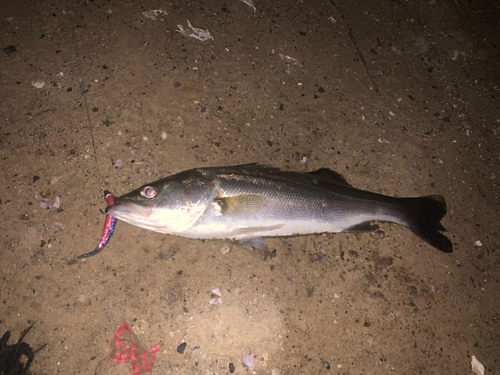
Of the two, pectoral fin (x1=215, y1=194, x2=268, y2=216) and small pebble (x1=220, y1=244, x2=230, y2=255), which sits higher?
pectoral fin (x1=215, y1=194, x2=268, y2=216)

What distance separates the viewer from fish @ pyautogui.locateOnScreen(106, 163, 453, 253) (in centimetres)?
264

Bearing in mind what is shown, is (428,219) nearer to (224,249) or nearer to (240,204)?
(240,204)

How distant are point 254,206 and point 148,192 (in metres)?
1.06

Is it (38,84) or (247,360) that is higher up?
(38,84)

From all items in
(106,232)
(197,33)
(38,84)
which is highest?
(197,33)

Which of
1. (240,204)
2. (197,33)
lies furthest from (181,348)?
(197,33)

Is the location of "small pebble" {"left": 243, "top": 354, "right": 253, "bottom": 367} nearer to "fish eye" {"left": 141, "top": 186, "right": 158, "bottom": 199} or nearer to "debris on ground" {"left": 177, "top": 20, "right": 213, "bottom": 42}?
"fish eye" {"left": 141, "top": 186, "right": 158, "bottom": 199}

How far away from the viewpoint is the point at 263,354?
9.29 feet

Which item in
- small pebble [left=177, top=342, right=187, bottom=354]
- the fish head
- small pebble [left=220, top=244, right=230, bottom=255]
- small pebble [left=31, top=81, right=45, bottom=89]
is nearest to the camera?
the fish head

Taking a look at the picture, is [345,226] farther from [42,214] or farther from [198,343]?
[42,214]

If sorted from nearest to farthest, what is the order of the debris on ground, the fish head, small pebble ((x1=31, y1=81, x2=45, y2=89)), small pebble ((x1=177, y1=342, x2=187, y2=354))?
the fish head < small pebble ((x1=177, y1=342, x2=187, y2=354)) < small pebble ((x1=31, y1=81, x2=45, y2=89)) < the debris on ground

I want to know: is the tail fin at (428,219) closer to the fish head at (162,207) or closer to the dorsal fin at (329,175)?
the dorsal fin at (329,175)

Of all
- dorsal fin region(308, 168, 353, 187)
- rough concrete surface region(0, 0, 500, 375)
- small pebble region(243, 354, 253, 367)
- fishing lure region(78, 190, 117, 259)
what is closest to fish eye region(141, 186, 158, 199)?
fishing lure region(78, 190, 117, 259)

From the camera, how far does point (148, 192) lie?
104 inches
